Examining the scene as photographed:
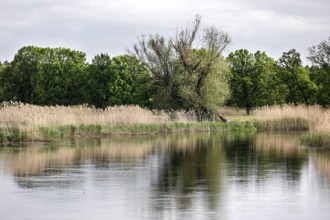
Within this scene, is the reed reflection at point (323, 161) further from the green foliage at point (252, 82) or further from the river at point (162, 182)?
the green foliage at point (252, 82)

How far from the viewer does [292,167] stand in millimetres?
25578

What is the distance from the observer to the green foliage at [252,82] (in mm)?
82438

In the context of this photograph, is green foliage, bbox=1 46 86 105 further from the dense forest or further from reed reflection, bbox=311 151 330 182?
reed reflection, bbox=311 151 330 182

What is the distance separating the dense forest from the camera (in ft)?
198

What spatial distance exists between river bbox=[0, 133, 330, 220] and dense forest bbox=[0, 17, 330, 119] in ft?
83.2

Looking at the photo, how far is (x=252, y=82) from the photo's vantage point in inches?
3342

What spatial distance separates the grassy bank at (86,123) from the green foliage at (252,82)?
26.1m

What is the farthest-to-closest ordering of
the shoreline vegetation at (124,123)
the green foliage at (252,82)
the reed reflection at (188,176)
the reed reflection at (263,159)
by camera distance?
1. the green foliage at (252,82)
2. the shoreline vegetation at (124,123)
3. the reed reflection at (263,159)
4. the reed reflection at (188,176)

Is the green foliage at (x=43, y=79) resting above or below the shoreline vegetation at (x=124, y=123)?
above

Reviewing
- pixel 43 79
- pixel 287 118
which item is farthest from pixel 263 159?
pixel 43 79

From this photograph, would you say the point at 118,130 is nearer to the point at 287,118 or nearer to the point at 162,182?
the point at 287,118

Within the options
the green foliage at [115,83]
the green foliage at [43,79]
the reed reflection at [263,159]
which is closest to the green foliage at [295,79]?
the green foliage at [115,83]

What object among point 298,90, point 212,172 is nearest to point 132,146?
point 212,172

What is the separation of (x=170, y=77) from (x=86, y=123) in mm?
17127
